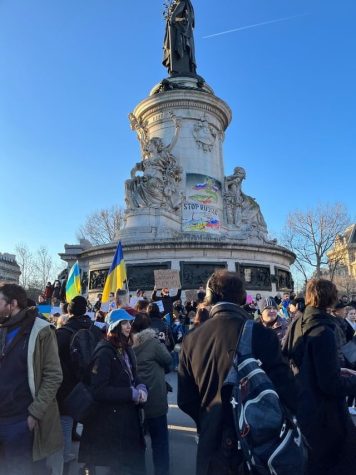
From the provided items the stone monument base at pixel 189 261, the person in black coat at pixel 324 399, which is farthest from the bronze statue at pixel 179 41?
the person in black coat at pixel 324 399

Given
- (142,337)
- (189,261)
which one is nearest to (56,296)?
(189,261)

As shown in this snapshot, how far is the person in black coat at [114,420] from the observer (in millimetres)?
3721

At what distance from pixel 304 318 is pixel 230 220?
2105cm

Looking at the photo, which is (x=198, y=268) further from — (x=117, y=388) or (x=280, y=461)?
(x=280, y=461)

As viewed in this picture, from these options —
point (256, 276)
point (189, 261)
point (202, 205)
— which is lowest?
point (256, 276)

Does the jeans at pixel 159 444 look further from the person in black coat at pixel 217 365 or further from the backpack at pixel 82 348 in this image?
the person in black coat at pixel 217 365

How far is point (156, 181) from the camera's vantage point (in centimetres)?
2214

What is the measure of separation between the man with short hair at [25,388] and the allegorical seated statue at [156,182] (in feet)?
59.6

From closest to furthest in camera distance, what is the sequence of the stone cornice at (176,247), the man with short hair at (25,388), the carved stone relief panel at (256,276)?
the man with short hair at (25,388) → the stone cornice at (176,247) → the carved stone relief panel at (256,276)

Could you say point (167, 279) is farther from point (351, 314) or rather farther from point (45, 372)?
point (45, 372)

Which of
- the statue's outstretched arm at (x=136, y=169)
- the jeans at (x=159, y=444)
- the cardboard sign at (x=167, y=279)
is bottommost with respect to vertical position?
the jeans at (x=159, y=444)

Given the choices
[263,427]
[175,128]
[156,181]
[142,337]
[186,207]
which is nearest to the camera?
[263,427]

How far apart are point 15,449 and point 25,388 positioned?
468mm

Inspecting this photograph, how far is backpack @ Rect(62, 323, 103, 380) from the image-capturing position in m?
4.35
